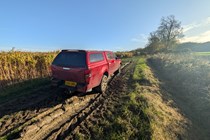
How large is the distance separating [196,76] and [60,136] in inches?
422

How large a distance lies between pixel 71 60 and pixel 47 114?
7.93 ft

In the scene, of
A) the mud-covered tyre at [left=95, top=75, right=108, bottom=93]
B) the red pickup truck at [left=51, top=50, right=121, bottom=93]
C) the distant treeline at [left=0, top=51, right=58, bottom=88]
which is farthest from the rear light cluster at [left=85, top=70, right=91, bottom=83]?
the distant treeline at [left=0, top=51, right=58, bottom=88]

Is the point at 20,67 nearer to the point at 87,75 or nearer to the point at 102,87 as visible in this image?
the point at 102,87

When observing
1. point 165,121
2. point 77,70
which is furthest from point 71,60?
point 165,121

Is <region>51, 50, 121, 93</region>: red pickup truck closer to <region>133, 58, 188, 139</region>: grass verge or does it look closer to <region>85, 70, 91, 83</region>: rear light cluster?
<region>85, 70, 91, 83</region>: rear light cluster

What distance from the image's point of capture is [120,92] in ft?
28.1

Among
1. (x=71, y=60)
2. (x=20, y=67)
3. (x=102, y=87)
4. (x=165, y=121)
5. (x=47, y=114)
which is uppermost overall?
(x=71, y=60)

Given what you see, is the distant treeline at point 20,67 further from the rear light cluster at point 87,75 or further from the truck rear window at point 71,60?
the rear light cluster at point 87,75

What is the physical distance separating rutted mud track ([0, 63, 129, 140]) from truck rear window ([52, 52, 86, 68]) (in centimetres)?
148

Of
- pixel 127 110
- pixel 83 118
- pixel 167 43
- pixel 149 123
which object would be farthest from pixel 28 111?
pixel 167 43

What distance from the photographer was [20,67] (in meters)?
11.1

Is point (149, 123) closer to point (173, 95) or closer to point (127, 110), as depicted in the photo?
point (127, 110)

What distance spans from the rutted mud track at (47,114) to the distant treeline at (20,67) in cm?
351

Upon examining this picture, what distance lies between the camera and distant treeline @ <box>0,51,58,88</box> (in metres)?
10.1
